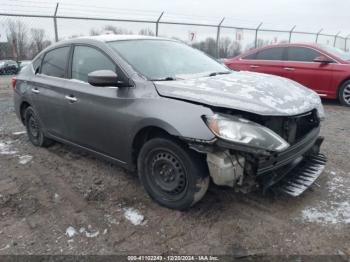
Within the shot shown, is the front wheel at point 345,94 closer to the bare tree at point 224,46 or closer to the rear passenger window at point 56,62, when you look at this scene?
the rear passenger window at point 56,62

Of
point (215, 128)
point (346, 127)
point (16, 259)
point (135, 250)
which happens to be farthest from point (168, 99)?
point (346, 127)

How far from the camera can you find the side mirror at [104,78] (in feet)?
10.4

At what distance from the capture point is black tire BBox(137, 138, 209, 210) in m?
2.84

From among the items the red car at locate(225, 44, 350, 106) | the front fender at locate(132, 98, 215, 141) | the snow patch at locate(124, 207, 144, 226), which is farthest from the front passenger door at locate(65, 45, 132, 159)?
the red car at locate(225, 44, 350, 106)

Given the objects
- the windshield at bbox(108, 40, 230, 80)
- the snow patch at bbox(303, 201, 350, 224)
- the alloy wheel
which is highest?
Result: the windshield at bbox(108, 40, 230, 80)

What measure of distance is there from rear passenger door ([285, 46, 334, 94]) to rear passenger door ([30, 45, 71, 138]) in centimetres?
594

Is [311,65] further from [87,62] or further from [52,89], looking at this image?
[52,89]

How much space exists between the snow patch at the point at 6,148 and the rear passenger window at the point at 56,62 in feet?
4.37

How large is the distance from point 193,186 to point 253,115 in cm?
79

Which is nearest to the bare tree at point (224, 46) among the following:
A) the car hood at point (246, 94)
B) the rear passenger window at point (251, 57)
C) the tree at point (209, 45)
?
the tree at point (209, 45)

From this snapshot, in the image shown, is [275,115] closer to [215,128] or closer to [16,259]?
[215,128]

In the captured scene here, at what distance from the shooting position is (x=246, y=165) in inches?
108

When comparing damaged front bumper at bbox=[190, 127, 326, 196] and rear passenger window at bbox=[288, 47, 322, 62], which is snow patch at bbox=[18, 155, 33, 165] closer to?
damaged front bumper at bbox=[190, 127, 326, 196]

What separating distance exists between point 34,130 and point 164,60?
2602 mm
